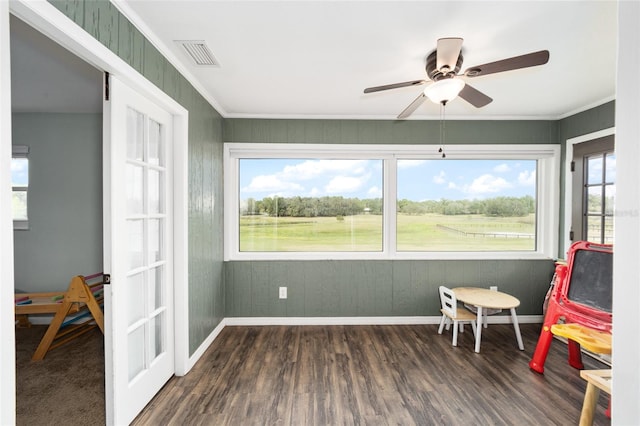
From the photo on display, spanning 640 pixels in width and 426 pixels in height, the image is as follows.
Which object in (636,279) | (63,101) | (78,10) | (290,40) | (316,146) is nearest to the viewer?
(636,279)

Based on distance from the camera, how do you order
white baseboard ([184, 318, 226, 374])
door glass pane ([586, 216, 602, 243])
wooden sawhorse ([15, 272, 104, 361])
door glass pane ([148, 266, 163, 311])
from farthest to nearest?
door glass pane ([586, 216, 602, 243]), wooden sawhorse ([15, 272, 104, 361]), white baseboard ([184, 318, 226, 374]), door glass pane ([148, 266, 163, 311])

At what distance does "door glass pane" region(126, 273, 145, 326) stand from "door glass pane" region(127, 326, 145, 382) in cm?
9

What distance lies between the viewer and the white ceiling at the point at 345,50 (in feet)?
5.46

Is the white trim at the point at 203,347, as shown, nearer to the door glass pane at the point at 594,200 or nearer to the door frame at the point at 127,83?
the door frame at the point at 127,83

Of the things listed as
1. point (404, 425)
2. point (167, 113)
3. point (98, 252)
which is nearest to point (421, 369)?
point (404, 425)

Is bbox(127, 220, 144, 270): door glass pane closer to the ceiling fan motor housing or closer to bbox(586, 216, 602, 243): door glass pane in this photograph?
the ceiling fan motor housing

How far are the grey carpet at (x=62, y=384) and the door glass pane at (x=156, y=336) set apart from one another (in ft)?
1.48

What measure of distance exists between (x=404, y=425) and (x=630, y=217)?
73.7 inches

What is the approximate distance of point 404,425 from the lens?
Result: 1870 millimetres

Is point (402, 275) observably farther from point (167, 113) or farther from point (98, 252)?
point (98, 252)

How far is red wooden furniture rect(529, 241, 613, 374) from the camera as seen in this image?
217 centimetres

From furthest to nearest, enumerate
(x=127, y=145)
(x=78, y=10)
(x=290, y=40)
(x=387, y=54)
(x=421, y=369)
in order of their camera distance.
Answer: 1. (x=421, y=369)
2. (x=387, y=54)
3. (x=290, y=40)
4. (x=127, y=145)
5. (x=78, y=10)

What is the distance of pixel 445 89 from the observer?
182 centimetres

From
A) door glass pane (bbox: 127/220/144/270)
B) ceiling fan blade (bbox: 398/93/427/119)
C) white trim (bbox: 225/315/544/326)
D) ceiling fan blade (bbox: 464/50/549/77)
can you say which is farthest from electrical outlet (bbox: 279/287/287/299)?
ceiling fan blade (bbox: 464/50/549/77)
